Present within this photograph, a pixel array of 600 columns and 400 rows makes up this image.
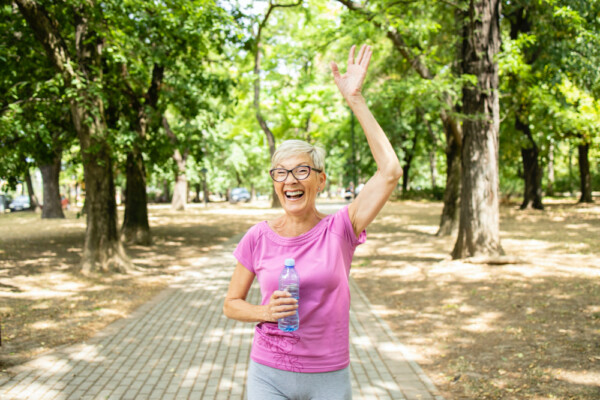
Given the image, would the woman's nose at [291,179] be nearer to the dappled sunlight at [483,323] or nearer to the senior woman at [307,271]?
the senior woman at [307,271]

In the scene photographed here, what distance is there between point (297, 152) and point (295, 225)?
321mm

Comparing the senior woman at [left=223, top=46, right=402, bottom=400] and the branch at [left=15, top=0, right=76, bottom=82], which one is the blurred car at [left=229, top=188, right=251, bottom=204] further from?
the senior woman at [left=223, top=46, right=402, bottom=400]

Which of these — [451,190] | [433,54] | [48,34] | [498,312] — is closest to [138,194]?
[48,34]

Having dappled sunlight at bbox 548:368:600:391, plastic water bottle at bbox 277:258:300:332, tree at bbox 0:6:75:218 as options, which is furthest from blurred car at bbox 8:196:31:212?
plastic water bottle at bbox 277:258:300:332

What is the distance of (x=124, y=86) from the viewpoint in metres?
14.6

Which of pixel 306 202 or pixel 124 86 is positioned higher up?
pixel 124 86

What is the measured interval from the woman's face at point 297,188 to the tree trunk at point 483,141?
30.1ft

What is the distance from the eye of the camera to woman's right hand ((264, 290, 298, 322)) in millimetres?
2146

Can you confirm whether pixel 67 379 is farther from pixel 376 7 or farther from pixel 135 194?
pixel 135 194

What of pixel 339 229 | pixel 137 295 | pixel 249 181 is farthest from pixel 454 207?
pixel 249 181

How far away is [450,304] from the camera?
8.24 metres

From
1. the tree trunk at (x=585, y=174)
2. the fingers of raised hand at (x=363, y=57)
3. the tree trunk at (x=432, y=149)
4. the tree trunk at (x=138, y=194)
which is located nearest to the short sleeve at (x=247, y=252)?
the fingers of raised hand at (x=363, y=57)

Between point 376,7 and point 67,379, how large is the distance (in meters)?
10.4

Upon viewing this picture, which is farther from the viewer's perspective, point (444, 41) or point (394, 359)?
point (444, 41)
